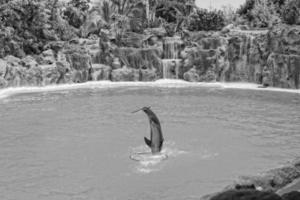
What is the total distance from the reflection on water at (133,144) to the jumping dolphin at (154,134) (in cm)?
52

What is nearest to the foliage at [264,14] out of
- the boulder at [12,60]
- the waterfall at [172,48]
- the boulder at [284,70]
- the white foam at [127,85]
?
the waterfall at [172,48]

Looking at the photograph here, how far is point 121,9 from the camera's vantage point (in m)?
47.2

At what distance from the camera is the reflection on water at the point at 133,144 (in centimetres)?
1119

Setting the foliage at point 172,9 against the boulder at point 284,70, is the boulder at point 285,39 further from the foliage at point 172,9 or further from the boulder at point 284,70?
the foliage at point 172,9

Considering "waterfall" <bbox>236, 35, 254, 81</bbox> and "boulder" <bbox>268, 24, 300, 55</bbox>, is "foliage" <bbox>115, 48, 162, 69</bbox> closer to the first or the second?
"waterfall" <bbox>236, 35, 254, 81</bbox>

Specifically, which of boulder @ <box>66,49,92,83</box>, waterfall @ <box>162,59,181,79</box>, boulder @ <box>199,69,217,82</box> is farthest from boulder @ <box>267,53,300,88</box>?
boulder @ <box>66,49,92,83</box>

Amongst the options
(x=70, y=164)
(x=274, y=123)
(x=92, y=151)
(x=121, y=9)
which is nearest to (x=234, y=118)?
(x=274, y=123)

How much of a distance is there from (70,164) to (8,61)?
2378cm

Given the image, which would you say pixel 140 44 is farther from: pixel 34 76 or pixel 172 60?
pixel 34 76

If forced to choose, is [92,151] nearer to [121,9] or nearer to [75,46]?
[75,46]

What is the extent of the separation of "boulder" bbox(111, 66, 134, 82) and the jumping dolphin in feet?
80.6

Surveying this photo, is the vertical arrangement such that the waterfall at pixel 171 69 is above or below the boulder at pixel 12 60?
below

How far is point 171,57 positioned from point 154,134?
2663 centimetres

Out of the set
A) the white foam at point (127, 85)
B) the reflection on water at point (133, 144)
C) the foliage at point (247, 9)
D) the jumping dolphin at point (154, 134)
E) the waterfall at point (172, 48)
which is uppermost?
the foliage at point (247, 9)
